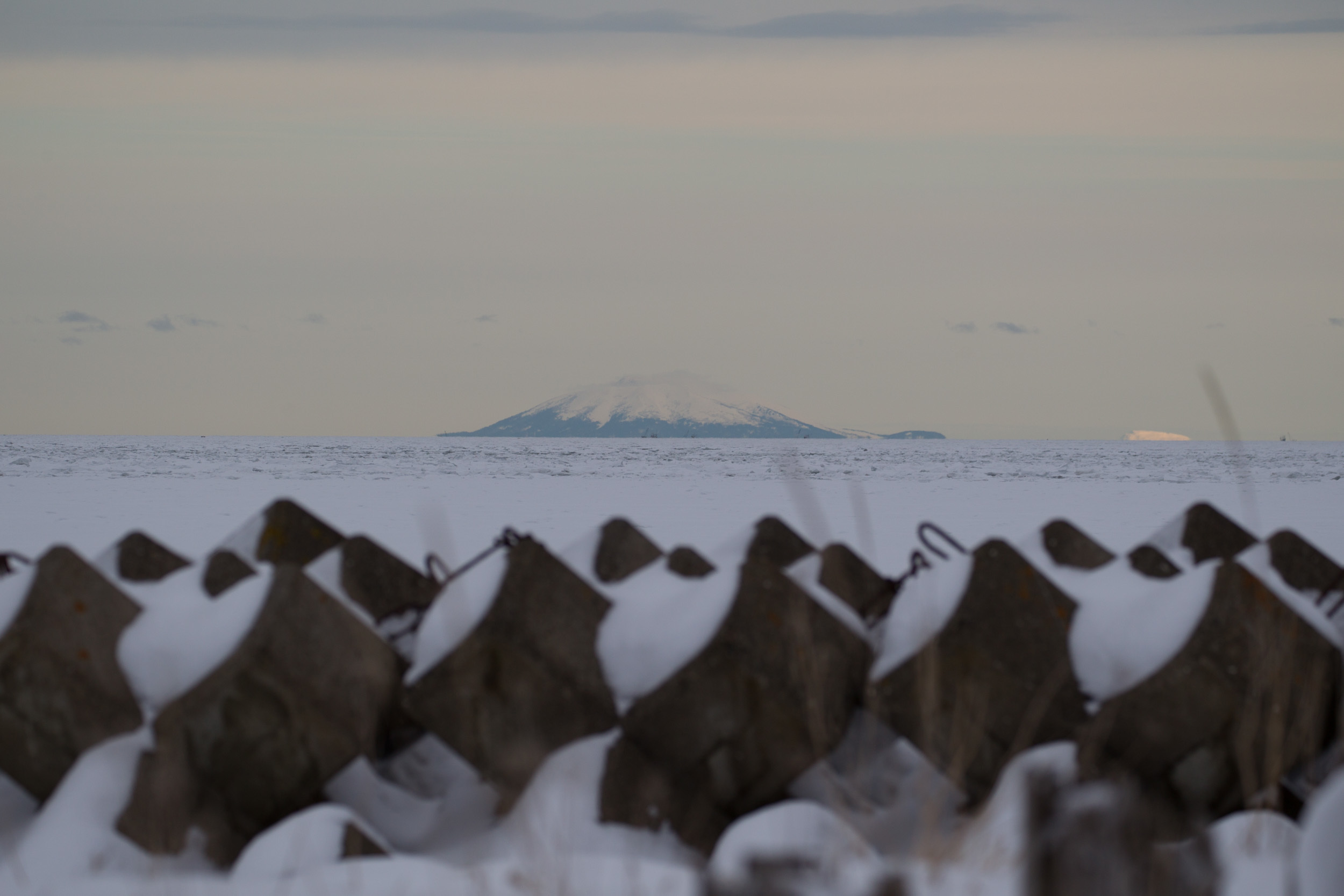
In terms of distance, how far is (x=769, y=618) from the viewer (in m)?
2.73

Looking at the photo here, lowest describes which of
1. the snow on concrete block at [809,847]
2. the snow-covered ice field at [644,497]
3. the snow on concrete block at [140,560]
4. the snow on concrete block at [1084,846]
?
the snow-covered ice field at [644,497]

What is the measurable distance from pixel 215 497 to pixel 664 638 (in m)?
16.8

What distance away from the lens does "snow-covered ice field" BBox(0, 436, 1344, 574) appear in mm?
11359

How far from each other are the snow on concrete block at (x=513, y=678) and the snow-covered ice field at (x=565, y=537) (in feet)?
0.25

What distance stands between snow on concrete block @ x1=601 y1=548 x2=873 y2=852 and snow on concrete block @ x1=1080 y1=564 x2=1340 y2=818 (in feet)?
2.32

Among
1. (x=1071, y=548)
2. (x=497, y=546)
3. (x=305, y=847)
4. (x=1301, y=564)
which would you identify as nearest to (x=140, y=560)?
(x=497, y=546)

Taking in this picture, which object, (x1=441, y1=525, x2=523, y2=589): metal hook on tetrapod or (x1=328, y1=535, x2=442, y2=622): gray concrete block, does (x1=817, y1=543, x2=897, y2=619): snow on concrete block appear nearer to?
(x1=441, y1=525, x2=523, y2=589): metal hook on tetrapod

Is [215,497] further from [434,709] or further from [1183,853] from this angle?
[1183,853]

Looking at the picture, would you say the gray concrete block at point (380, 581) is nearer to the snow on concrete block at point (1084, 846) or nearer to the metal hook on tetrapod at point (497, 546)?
the metal hook on tetrapod at point (497, 546)

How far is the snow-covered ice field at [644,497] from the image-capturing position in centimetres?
1136

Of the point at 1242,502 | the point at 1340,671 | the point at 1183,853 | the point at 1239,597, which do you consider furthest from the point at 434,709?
the point at 1242,502

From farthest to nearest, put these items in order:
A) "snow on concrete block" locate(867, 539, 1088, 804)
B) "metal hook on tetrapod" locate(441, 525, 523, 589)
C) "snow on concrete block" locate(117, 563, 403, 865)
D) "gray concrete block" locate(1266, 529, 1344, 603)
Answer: "gray concrete block" locate(1266, 529, 1344, 603) < "metal hook on tetrapod" locate(441, 525, 523, 589) < "snow on concrete block" locate(867, 539, 1088, 804) < "snow on concrete block" locate(117, 563, 403, 865)

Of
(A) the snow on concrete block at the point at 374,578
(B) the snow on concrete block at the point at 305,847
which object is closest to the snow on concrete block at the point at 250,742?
(B) the snow on concrete block at the point at 305,847

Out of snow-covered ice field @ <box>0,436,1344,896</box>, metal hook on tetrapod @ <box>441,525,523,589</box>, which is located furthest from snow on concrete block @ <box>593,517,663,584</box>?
snow-covered ice field @ <box>0,436,1344,896</box>
